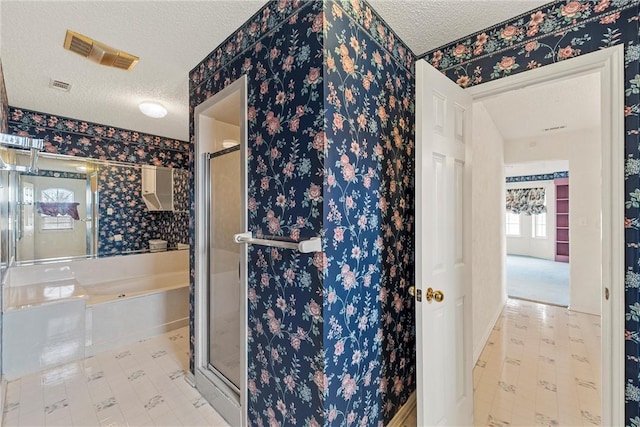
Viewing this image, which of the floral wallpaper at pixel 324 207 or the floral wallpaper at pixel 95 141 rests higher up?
the floral wallpaper at pixel 95 141

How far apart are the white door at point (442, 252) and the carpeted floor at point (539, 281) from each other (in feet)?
11.2

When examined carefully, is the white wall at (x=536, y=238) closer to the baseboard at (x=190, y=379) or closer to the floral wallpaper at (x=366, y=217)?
the floral wallpaper at (x=366, y=217)

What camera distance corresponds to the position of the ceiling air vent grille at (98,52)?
1659 mm

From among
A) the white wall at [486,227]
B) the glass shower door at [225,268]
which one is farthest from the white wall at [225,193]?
the white wall at [486,227]

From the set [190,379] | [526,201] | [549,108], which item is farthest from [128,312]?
[526,201]

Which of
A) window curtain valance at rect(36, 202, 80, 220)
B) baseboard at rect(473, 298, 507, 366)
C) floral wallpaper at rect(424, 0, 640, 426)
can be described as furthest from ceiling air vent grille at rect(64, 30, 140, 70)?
baseboard at rect(473, 298, 507, 366)

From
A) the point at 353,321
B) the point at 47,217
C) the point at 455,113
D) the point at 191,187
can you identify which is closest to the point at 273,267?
the point at 353,321

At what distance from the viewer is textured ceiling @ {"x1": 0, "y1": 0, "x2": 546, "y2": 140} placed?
4.66 ft

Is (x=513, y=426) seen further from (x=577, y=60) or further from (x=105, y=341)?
(x=105, y=341)

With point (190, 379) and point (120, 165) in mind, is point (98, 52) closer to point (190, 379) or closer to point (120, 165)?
point (120, 165)

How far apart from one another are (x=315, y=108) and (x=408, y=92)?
912 millimetres

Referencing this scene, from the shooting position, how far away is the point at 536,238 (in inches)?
318

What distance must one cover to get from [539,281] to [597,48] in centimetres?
528

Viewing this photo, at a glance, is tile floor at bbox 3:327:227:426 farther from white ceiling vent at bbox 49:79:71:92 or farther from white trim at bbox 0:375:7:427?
white ceiling vent at bbox 49:79:71:92
